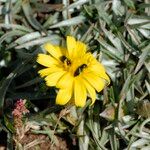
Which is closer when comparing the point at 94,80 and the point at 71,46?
the point at 94,80

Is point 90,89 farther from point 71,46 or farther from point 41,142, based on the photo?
point 41,142

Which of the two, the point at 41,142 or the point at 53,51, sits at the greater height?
the point at 53,51

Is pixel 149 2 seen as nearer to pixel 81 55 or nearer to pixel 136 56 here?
pixel 136 56

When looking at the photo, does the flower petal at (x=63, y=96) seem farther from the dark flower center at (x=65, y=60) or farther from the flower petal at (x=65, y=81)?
the dark flower center at (x=65, y=60)

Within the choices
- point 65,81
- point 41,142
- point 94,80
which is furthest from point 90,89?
point 41,142

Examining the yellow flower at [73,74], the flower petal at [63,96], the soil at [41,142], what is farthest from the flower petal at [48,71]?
the soil at [41,142]

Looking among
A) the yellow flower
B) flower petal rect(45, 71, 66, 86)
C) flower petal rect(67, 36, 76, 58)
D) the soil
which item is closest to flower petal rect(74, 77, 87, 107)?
the yellow flower

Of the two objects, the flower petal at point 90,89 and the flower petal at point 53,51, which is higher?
the flower petal at point 53,51
